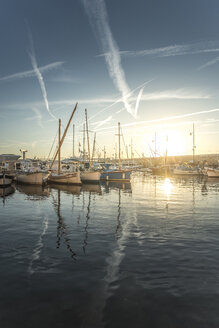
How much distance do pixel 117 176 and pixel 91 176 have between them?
6.98 meters

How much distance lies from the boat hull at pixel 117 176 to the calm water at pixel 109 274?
34107mm

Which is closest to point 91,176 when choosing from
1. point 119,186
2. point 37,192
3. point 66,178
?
point 66,178

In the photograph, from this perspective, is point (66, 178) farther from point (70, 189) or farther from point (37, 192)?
point (37, 192)

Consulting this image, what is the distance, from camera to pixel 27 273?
24.0ft

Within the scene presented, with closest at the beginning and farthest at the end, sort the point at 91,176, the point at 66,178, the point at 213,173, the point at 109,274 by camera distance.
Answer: the point at 109,274, the point at 66,178, the point at 91,176, the point at 213,173

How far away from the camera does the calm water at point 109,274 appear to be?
17.2ft

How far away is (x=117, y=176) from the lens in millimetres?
49312

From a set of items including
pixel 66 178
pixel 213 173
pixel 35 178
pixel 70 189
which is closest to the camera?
pixel 70 189

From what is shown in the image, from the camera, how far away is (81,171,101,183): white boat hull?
145 feet

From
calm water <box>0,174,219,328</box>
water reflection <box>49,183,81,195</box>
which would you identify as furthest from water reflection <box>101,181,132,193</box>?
calm water <box>0,174,219,328</box>

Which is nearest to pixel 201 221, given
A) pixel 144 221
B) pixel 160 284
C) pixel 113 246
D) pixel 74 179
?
pixel 144 221

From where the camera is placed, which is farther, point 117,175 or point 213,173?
point 213,173

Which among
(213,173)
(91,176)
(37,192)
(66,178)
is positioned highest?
(91,176)

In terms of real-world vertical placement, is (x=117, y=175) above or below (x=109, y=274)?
above
